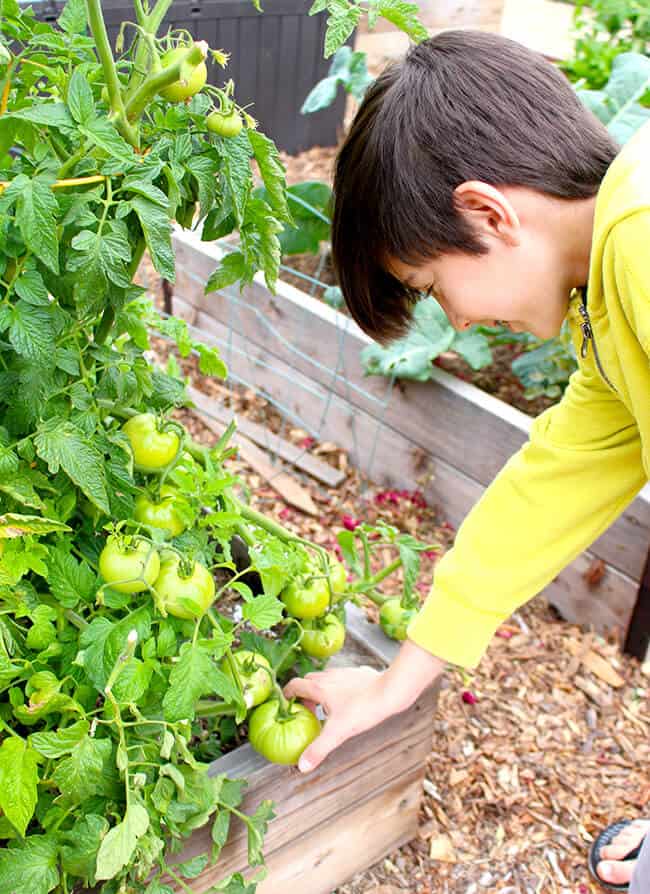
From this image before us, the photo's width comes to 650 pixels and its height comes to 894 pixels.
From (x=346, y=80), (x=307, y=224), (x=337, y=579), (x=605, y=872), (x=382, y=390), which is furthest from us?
(x=346, y=80)

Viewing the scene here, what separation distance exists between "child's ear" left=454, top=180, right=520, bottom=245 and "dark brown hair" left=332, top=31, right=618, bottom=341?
0.01 metres

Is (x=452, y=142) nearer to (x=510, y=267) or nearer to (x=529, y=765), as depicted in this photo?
(x=510, y=267)

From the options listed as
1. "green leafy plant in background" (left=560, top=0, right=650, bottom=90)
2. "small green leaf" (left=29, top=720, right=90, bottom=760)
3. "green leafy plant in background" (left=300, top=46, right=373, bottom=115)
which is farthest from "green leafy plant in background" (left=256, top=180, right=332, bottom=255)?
"small green leaf" (left=29, top=720, right=90, bottom=760)

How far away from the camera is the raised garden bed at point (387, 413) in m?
1.97

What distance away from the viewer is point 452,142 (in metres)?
1.01

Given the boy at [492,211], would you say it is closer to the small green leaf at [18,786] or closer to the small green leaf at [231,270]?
the small green leaf at [231,270]

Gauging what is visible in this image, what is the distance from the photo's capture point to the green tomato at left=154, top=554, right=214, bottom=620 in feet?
3.33

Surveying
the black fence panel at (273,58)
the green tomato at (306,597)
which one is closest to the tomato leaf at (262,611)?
the green tomato at (306,597)

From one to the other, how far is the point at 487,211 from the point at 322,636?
0.57 m

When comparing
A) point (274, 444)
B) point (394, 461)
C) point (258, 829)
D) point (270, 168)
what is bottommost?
point (274, 444)

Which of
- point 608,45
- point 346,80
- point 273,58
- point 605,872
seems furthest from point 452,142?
point 273,58

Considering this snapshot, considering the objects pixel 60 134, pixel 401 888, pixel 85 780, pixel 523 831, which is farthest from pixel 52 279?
pixel 523 831

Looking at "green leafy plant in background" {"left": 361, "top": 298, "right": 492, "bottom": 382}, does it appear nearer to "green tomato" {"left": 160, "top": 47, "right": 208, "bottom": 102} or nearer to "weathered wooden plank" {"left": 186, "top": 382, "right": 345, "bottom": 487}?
"weathered wooden plank" {"left": 186, "top": 382, "right": 345, "bottom": 487}

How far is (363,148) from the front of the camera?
1.05m
